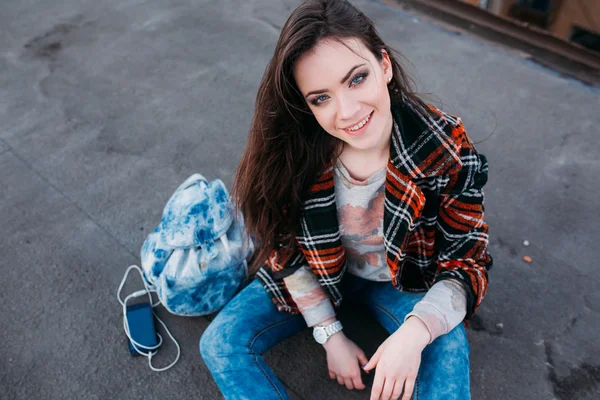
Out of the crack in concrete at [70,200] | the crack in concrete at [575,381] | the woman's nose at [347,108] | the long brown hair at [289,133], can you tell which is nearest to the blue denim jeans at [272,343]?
the long brown hair at [289,133]

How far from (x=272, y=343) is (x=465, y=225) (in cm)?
82

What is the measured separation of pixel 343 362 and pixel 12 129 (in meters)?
2.62

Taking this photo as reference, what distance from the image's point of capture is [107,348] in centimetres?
218

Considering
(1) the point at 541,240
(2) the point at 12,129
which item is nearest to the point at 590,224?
(1) the point at 541,240

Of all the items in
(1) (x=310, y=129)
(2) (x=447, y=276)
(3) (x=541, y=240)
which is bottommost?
(3) (x=541, y=240)

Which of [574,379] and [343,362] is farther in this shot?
[574,379]

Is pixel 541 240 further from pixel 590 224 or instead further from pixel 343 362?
pixel 343 362

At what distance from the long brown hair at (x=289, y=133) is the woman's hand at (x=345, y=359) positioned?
360 millimetres

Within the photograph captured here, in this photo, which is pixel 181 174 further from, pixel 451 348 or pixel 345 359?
pixel 451 348

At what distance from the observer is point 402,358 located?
1.51 m

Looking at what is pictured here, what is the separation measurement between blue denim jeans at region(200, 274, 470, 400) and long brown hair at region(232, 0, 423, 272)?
8.6 inches

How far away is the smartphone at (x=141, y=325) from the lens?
2.15 metres

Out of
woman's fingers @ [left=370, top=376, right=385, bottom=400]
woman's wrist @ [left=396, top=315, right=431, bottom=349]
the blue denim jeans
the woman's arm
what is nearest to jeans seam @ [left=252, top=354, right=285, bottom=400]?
the blue denim jeans

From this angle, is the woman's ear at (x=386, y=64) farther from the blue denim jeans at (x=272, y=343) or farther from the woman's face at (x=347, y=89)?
the blue denim jeans at (x=272, y=343)
